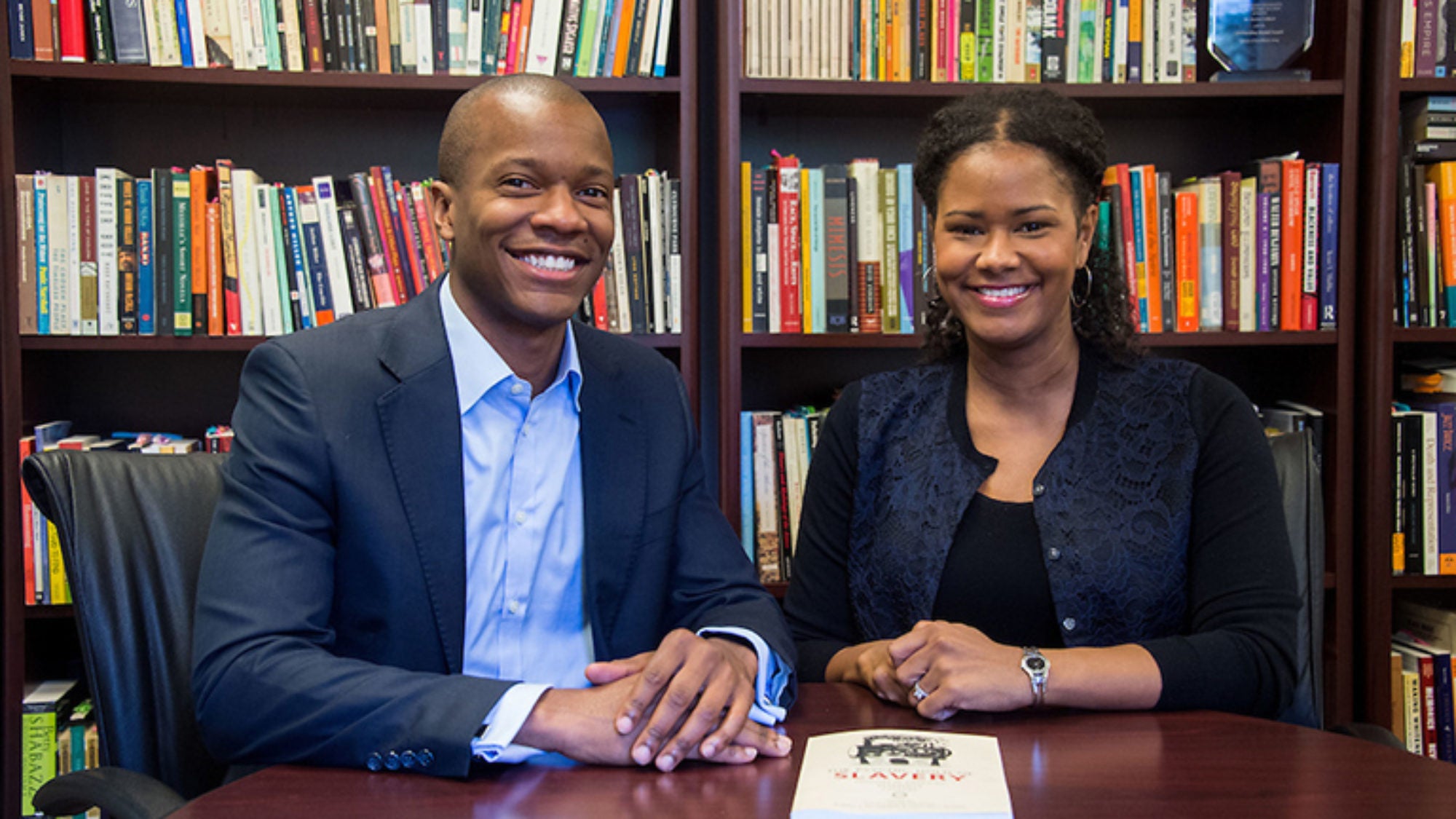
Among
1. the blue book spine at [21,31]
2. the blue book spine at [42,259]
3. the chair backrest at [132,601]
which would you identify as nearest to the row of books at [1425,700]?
the chair backrest at [132,601]

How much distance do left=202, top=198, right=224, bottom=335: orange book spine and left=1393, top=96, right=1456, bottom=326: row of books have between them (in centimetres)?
230

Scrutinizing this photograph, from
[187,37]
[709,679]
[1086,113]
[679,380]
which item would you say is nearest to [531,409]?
[679,380]

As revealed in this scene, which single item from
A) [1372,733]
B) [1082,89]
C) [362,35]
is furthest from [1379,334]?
[362,35]

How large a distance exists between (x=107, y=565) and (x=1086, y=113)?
1.43 m

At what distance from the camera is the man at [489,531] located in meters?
1.06

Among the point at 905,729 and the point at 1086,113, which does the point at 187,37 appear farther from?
the point at 905,729

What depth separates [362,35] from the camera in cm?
215

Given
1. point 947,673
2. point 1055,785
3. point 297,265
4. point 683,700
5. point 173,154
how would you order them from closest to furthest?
point 1055,785 → point 683,700 → point 947,673 → point 297,265 → point 173,154

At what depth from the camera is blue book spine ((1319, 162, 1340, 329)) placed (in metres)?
2.25

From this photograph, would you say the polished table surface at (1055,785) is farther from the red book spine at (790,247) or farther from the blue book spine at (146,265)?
the blue book spine at (146,265)

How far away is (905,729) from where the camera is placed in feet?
3.73

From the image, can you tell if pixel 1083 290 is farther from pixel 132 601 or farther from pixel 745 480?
pixel 132 601

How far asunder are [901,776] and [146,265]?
180 cm

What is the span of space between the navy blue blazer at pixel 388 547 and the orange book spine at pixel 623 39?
0.81 metres
